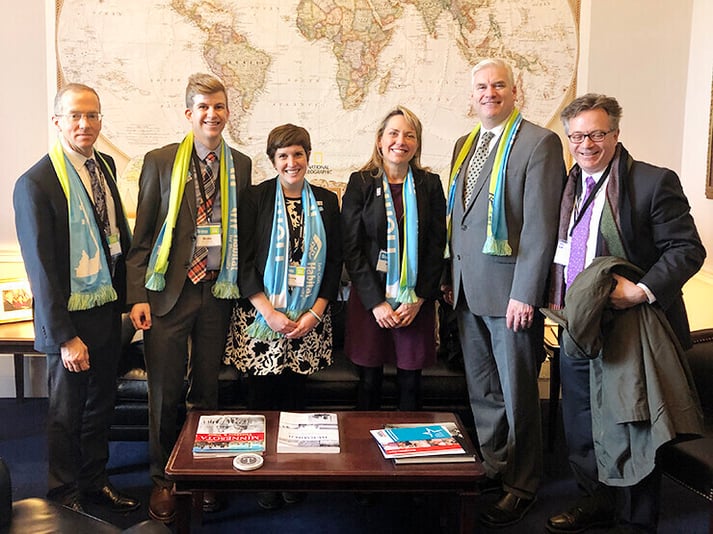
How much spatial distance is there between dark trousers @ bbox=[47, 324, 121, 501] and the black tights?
101cm

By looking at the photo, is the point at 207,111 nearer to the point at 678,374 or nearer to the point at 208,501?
the point at 208,501

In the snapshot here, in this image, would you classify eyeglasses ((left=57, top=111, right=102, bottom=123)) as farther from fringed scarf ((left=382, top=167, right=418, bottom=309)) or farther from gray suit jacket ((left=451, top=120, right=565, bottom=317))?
gray suit jacket ((left=451, top=120, right=565, bottom=317))

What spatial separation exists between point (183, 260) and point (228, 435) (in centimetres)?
69

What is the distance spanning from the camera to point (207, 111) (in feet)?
7.59

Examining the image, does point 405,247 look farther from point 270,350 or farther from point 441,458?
point 441,458

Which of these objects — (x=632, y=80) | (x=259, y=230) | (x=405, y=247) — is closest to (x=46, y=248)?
(x=259, y=230)

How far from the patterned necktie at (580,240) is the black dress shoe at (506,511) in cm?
90

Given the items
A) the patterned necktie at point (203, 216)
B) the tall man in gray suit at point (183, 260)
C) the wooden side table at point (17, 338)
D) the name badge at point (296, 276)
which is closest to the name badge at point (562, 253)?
the name badge at point (296, 276)

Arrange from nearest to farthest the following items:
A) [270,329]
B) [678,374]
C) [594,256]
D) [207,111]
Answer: [678,374]
[594,256]
[207,111]
[270,329]

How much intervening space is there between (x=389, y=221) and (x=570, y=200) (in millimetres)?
689

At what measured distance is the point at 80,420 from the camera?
233 cm

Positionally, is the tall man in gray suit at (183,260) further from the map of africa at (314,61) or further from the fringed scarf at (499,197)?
the map of africa at (314,61)

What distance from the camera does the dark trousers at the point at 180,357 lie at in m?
2.39

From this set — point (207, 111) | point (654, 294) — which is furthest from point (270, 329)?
point (654, 294)
